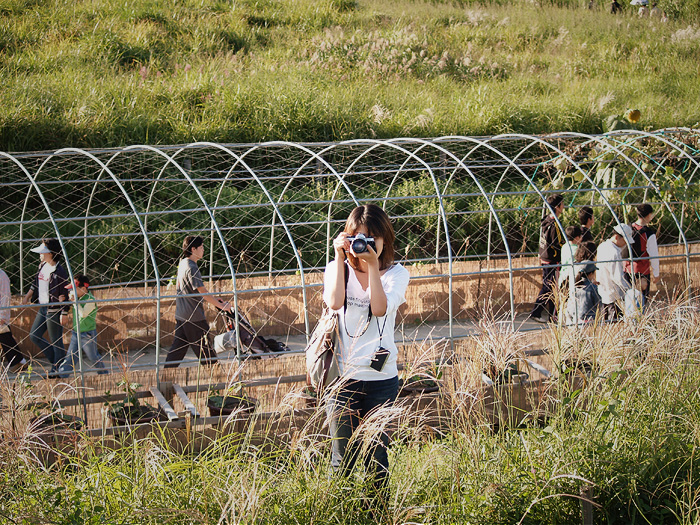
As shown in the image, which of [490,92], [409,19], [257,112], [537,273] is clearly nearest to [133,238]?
[257,112]

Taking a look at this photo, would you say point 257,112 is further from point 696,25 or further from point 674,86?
point 696,25

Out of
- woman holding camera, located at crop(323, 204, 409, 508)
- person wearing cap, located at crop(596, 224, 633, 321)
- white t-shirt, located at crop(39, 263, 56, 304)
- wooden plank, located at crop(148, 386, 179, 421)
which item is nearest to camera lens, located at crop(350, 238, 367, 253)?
woman holding camera, located at crop(323, 204, 409, 508)

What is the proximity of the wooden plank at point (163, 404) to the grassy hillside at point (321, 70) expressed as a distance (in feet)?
22.1

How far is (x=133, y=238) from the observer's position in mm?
10320

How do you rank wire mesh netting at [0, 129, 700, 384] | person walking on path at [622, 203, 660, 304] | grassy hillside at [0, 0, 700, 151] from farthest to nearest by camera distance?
grassy hillside at [0, 0, 700, 151] < wire mesh netting at [0, 129, 700, 384] < person walking on path at [622, 203, 660, 304]

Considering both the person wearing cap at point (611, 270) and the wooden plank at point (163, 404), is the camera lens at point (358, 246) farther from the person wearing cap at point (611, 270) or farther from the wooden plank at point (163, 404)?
the person wearing cap at point (611, 270)

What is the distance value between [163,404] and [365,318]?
2.20 m

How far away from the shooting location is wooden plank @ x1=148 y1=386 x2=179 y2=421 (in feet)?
14.9

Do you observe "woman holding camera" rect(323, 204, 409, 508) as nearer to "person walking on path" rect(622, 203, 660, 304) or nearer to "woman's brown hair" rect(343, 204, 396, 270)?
"woman's brown hair" rect(343, 204, 396, 270)

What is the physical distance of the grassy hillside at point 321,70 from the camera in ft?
37.8

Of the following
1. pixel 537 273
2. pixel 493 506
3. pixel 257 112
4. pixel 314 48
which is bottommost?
pixel 537 273

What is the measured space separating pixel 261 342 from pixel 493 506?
12.9 feet

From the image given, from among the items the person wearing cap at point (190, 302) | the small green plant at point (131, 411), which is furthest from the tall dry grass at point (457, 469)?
the person wearing cap at point (190, 302)

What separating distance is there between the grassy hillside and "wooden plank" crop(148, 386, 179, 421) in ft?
22.1
